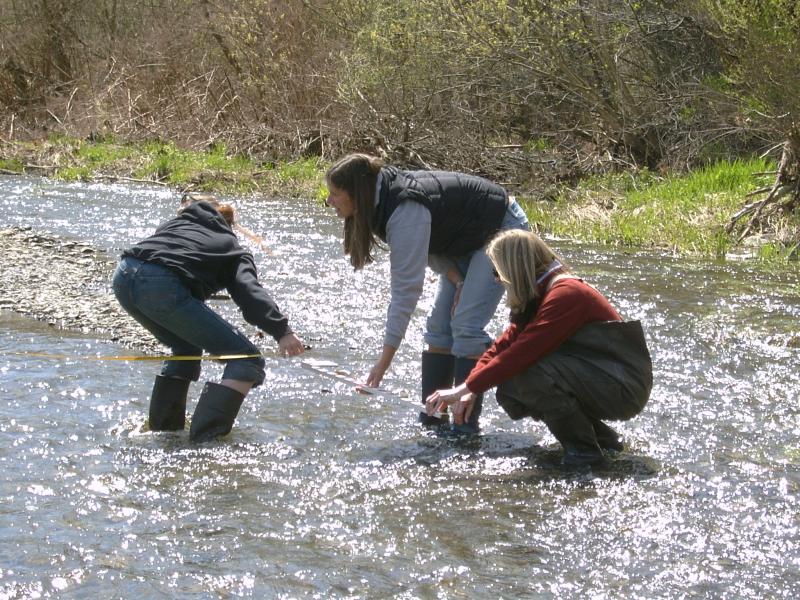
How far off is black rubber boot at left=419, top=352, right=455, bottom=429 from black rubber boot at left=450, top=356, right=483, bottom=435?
5.1 inches

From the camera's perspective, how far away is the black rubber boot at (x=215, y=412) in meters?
5.39

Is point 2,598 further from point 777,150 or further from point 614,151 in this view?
point 614,151

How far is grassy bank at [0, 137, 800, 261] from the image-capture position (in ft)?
39.3

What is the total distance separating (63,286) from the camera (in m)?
9.47

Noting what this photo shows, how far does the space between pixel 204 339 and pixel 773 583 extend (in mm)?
2775

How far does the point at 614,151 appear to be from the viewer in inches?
682

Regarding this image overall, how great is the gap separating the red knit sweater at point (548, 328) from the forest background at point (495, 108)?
6801 millimetres

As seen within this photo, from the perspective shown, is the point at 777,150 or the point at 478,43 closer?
the point at 777,150

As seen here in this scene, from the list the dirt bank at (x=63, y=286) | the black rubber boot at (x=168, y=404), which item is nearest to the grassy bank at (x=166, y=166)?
the dirt bank at (x=63, y=286)

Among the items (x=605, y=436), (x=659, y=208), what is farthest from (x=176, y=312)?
(x=659, y=208)

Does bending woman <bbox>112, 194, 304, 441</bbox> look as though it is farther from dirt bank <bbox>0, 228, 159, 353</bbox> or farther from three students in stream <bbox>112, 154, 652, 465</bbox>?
dirt bank <bbox>0, 228, 159, 353</bbox>

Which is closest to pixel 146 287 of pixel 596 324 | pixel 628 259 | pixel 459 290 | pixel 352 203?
pixel 352 203

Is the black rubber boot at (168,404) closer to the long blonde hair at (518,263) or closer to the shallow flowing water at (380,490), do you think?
the shallow flowing water at (380,490)

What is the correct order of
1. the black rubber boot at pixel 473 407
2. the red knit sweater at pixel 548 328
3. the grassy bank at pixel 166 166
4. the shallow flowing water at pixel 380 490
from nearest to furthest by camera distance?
the shallow flowing water at pixel 380 490
the red knit sweater at pixel 548 328
the black rubber boot at pixel 473 407
the grassy bank at pixel 166 166
